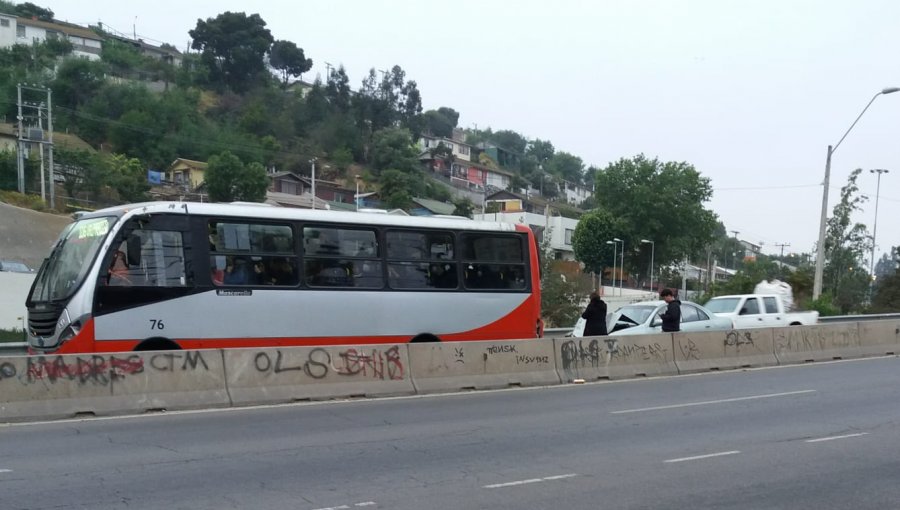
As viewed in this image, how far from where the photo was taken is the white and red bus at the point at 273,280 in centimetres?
1349

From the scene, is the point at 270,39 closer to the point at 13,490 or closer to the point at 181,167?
the point at 181,167

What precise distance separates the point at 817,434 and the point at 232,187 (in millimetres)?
62665

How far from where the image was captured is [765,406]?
525 inches

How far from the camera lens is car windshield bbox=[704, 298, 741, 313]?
25188 mm

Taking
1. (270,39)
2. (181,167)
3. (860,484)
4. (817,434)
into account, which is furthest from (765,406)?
(270,39)

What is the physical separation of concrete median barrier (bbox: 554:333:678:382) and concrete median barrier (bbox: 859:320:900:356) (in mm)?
8304

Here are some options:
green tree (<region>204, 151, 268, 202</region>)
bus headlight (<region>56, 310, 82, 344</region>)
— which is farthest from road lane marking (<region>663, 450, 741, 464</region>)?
green tree (<region>204, 151, 268, 202</region>)

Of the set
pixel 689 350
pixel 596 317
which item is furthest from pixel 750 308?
pixel 596 317

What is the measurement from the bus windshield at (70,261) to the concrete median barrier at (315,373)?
3.00 metres

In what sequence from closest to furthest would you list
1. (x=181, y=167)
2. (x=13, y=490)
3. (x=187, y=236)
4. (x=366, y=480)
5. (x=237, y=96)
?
(x=13, y=490) < (x=366, y=480) < (x=187, y=236) < (x=181, y=167) < (x=237, y=96)

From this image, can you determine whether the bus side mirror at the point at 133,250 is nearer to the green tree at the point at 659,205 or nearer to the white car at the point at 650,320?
the white car at the point at 650,320

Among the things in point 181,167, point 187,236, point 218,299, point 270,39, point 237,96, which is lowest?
point 218,299

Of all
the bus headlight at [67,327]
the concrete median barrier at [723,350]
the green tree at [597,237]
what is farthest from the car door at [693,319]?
the green tree at [597,237]

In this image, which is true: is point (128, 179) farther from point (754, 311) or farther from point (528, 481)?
point (528, 481)
